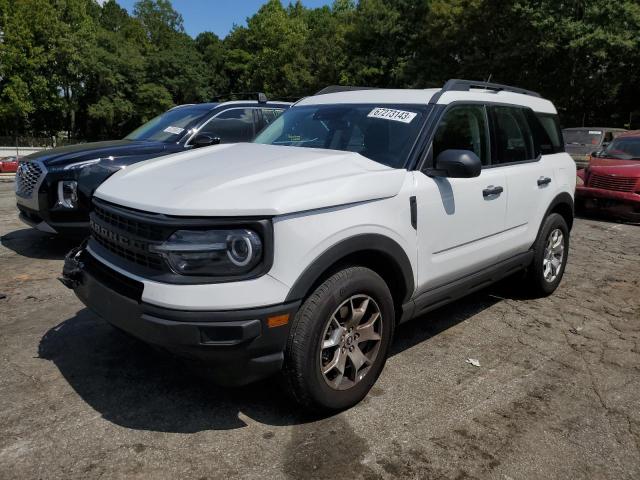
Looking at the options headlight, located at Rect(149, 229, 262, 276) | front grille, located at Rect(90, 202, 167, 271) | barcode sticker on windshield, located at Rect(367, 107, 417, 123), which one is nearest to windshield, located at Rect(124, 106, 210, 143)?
barcode sticker on windshield, located at Rect(367, 107, 417, 123)

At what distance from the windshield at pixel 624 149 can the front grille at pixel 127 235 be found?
10144mm

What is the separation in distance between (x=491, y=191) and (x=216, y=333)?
240 cm

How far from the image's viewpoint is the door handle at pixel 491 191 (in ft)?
12.4

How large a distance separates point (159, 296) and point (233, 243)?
0.43 metres

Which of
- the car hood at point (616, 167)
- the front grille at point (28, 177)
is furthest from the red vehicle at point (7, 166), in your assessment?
the car hood at point (616, 167)

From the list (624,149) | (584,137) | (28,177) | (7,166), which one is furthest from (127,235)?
(7,166)

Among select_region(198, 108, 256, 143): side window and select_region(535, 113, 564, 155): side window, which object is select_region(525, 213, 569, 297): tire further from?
select_region(198, 108, 256, 143): side window

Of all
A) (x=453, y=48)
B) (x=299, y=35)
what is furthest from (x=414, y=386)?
(x=299, y=35)

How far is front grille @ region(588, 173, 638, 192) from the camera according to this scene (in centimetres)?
934

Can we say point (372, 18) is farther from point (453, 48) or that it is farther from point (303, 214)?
point (303, 214)

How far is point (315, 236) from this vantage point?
2592 mm

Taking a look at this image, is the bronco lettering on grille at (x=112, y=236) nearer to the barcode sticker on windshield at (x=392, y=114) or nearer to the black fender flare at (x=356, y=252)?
the black fender flare at (x=356, y=252)

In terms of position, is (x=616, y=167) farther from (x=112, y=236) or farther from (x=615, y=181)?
(x=112, y=236)

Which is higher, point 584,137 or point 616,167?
point 584,137
